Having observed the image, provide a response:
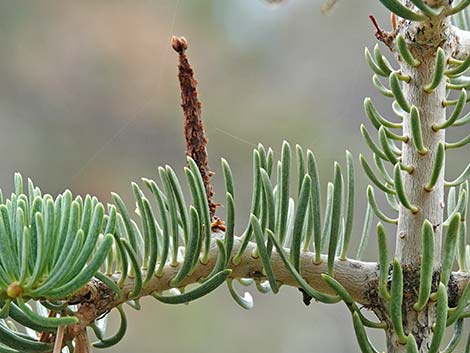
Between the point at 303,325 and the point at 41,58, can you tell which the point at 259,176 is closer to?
the point at 303,325

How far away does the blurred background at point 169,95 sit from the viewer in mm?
1546

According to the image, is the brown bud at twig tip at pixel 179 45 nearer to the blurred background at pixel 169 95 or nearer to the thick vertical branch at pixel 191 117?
the thick vertical branch at pixel 191 117

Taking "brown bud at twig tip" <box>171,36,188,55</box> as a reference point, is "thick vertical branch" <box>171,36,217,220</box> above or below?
below

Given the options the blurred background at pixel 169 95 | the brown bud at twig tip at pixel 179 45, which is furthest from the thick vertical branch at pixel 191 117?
the blurred background at pixel 169 95

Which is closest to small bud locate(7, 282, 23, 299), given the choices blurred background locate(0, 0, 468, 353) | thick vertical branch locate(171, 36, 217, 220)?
thick vertical branch locate(171, 36, 217, 220)

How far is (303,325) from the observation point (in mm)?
1444

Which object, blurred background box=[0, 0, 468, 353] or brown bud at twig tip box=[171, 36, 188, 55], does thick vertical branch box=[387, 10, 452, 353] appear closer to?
brown bud at twig tip box=[171, 36, 188, 55]

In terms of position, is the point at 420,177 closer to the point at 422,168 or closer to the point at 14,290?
the point at 422,168

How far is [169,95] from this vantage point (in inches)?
72.2

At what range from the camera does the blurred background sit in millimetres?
1546

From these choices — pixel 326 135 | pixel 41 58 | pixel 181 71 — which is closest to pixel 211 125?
pixel 326 135

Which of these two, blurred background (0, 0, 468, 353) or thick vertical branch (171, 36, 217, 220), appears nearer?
thick vertical branch (171, 36, 217, 220)

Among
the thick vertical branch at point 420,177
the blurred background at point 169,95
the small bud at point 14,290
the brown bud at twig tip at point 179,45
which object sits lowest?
the small bud at point 14,290

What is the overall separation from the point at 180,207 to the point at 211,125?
57.3 inches
